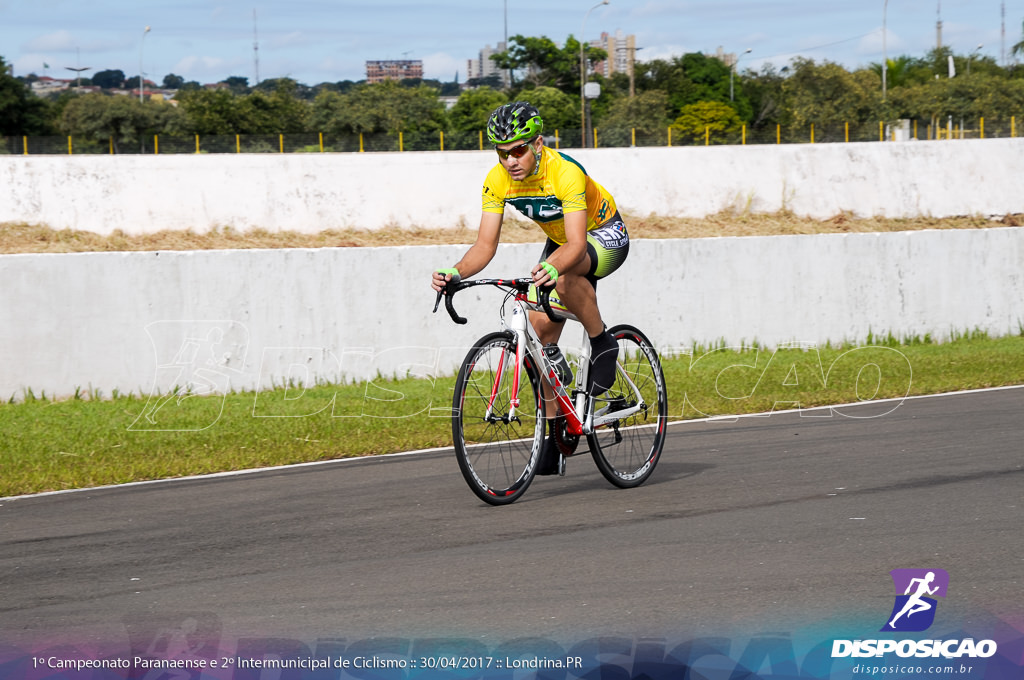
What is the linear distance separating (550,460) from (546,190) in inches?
58.8

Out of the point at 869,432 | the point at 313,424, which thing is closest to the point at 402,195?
the point at 313,424

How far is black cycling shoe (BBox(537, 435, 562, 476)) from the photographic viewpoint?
659 centimetres

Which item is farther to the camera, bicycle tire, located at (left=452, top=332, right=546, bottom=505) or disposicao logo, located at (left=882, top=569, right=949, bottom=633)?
bicycle tire, located at (left=452, top=332, right=546, bottom=505)

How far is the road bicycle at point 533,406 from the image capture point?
241 inches

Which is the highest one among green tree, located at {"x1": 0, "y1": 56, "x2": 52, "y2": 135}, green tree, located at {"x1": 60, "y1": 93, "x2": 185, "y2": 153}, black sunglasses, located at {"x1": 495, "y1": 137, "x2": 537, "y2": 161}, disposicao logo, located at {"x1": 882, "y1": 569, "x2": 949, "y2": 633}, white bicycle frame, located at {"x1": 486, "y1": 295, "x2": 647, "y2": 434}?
green tree, located at {"x1": 0, "y1": 56, "x2": 52, "y2": 135}

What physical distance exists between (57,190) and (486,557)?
729 inches

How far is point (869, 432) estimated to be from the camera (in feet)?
28.5

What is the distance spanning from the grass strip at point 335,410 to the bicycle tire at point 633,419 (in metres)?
2.14

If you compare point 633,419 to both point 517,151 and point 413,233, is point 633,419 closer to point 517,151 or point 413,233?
point 517,151

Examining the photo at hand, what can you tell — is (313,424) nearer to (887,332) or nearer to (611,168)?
(887,332)

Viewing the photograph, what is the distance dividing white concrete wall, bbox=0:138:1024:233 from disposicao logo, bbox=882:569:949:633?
60.1 ft

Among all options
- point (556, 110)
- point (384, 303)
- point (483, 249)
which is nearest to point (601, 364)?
point (483, 249)

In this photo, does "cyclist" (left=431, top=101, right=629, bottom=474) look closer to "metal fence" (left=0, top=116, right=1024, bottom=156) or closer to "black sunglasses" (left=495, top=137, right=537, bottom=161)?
"black sunglasses" (left=495, top=137, right=537, bottom=161)

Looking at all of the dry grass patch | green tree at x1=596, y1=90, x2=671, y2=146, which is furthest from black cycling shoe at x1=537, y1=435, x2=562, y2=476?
green tree at x1=596, y1=90, x2=671, y2=146
